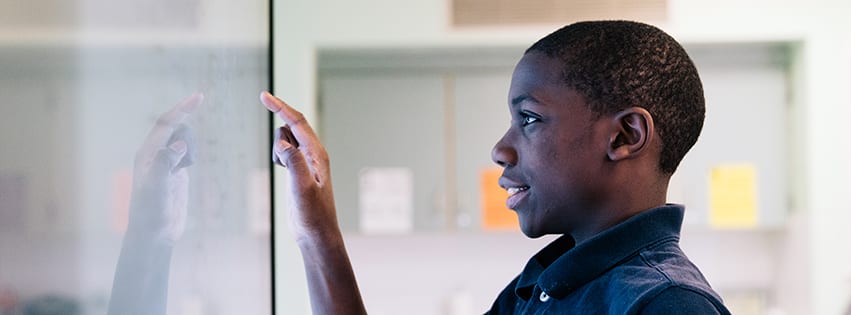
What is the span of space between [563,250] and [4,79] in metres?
0.62

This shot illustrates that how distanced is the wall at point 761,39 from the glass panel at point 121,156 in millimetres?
2065

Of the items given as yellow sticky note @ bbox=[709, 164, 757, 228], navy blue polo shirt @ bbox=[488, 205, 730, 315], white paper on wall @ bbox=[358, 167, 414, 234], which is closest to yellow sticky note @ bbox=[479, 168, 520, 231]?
white paper on wall @ bbox=[358, 167, 414, 234]

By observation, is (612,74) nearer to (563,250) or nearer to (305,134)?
(563,250)

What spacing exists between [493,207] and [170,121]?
2.62 meters

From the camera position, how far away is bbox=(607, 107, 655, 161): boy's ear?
29.9 inches

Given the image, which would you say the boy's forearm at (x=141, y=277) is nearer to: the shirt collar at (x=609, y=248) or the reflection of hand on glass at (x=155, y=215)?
the reflection of hand on glass at (x=155, y=215)

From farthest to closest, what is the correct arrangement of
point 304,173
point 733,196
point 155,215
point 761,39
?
1. point 733,196
2. point 761,39
3. point 304,173
4. point 155,215

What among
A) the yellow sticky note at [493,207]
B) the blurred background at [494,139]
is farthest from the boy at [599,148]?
the yellow sticky note at [493,207]

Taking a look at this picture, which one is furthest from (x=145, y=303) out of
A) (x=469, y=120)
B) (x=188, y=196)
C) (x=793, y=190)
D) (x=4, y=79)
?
(x=793, y=190)

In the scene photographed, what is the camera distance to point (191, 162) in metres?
0.75

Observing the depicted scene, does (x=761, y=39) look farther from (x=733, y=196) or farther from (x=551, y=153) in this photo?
(x=551, y=153)

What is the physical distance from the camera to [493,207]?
3.24 m

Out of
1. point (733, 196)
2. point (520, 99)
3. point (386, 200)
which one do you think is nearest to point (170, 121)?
point (520, 99)

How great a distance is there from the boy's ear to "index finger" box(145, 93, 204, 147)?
0.32m
